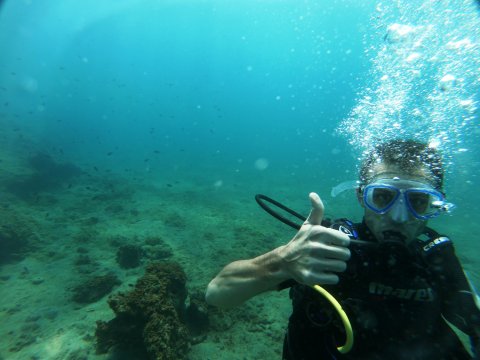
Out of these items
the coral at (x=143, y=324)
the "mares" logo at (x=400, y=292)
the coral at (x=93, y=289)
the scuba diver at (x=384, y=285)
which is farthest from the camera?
the coral at (x=93, y=289)

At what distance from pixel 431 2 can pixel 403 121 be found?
3.53 metres

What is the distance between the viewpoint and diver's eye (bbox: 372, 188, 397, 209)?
2.53 metres

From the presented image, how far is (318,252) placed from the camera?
1522mm

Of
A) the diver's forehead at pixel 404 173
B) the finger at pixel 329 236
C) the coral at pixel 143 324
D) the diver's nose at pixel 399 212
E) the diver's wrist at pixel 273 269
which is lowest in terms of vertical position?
the coral at pixel 143 324

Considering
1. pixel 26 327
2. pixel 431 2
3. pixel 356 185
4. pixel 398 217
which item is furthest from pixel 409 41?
pixel 26 327

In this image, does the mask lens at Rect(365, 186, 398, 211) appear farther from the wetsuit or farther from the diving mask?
the wetsuit

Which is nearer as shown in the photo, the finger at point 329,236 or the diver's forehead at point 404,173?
the finger at point 329,236

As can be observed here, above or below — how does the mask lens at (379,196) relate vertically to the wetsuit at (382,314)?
above

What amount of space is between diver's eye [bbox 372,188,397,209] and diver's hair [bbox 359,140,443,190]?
9.5 inches

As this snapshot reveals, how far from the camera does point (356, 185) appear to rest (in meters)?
3.13

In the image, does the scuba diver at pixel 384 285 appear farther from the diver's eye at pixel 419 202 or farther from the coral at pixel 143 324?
the coral at pixel 143 324

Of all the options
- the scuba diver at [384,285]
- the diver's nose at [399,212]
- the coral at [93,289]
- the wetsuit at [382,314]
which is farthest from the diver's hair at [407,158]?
the coral at [93,289]

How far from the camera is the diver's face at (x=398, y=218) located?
7.86ft

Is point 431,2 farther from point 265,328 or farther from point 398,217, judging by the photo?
point 265,328
